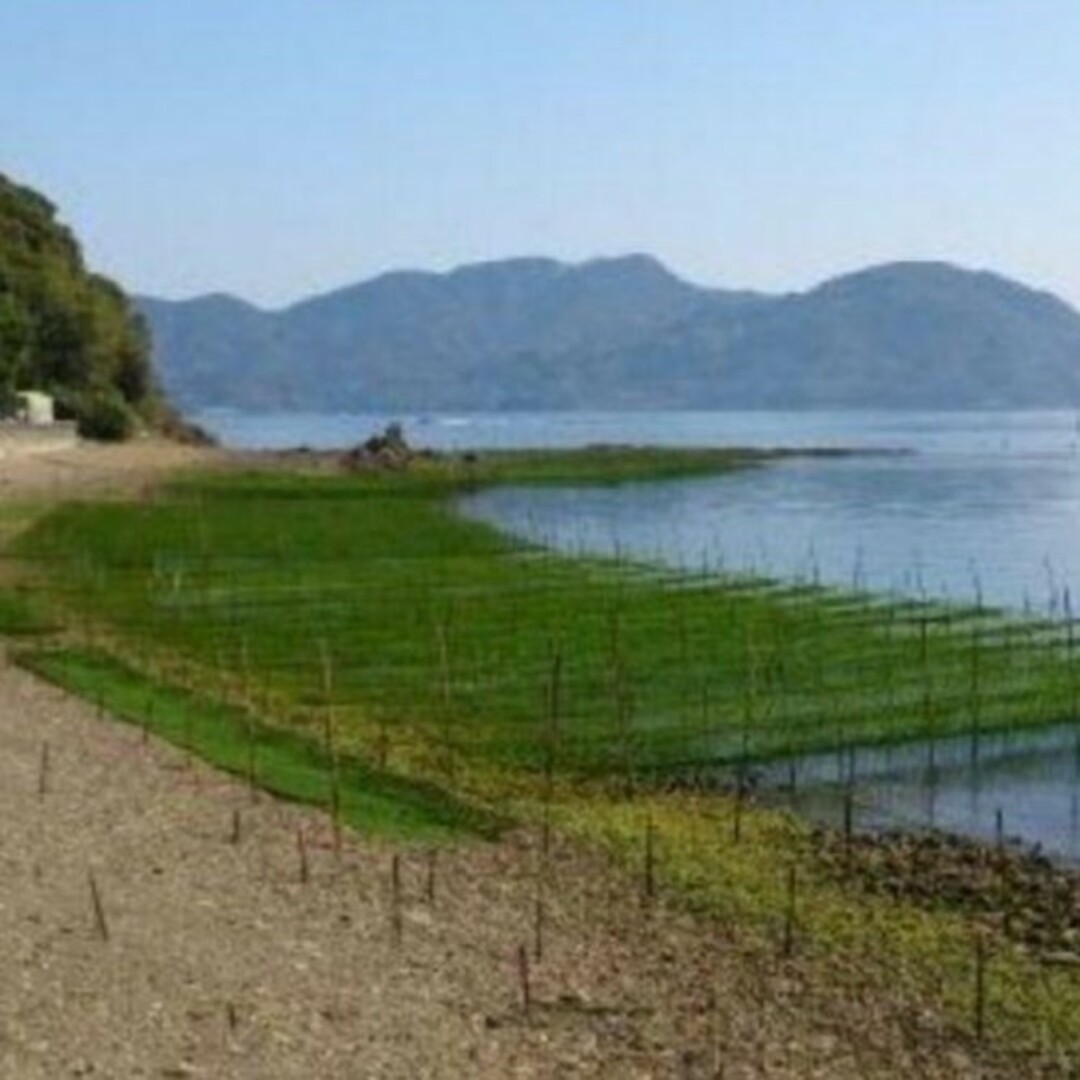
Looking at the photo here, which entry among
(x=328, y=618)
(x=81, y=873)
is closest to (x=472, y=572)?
(x=328, y=618)

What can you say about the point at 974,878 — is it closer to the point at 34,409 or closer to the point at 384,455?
the point at 34,409

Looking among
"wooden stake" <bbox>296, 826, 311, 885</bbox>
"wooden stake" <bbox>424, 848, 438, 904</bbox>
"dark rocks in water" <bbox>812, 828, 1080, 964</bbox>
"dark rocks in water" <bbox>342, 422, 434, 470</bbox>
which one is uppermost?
"dark rocks in water" <bbox>342, 422, 434, 470</bbox>

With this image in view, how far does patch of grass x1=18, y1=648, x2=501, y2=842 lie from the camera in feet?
107

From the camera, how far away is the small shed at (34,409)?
142 m

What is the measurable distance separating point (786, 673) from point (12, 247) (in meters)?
120

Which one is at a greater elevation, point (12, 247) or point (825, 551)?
point (12, 247)

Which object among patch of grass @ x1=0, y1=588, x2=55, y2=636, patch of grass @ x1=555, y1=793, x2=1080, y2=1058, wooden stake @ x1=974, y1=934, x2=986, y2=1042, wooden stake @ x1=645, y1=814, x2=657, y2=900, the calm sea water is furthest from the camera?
patch of grass @ x1=0, y1=588, x2=55, y2=636

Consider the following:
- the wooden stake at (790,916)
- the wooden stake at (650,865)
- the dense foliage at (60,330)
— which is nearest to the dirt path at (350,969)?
the wooden stake at (650,865)

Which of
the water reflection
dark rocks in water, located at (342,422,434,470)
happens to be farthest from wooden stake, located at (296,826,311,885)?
dark rocks in water, located at (342,422,434,470)

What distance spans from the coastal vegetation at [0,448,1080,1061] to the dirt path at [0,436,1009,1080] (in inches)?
49.8

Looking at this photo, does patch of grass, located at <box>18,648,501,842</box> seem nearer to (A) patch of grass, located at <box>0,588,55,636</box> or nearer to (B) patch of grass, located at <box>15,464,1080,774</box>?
(B) patch of grass, located at <box>15,464,1080,774</box>

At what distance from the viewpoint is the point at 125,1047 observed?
20.9 metres

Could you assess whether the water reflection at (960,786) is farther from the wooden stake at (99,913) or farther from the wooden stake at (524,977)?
the wooden stake at (99,913)

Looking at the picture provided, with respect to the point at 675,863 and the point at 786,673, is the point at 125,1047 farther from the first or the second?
the point at 786,673
